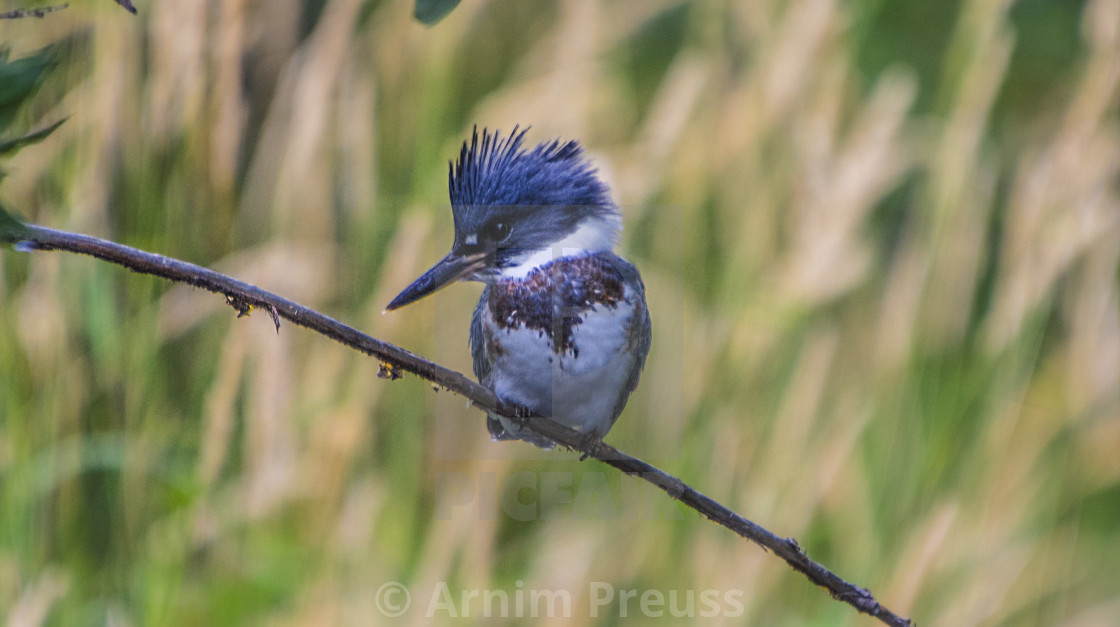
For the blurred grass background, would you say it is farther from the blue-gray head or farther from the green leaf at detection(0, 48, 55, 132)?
the green leaf at detection(0, 48, 55, 132)

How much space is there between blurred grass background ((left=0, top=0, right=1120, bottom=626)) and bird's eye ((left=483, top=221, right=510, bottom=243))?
28cm

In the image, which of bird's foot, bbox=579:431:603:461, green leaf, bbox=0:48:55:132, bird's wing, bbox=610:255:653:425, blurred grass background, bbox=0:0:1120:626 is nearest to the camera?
green leaf, bbox=0:48:55:132

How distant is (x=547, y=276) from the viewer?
0.53m

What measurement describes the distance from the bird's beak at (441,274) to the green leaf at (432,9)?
0.15 m

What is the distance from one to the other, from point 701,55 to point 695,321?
1.11 ft

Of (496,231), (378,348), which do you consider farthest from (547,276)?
(378,348)

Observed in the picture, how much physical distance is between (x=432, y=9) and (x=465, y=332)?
0.55 meters

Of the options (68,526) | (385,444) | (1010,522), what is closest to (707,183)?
(385,444)

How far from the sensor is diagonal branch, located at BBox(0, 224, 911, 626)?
0.95ft

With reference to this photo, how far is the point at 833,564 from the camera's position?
42.1 inches

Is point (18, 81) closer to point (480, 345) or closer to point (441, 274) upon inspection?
point (441, 274)

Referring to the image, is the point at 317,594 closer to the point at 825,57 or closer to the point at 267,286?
the point at 267,286

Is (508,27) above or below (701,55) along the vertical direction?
above

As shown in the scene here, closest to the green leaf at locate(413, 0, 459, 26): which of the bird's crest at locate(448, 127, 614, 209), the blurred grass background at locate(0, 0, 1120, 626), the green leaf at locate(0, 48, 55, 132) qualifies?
the green leaf at locate(0, 48, 55, 132)
